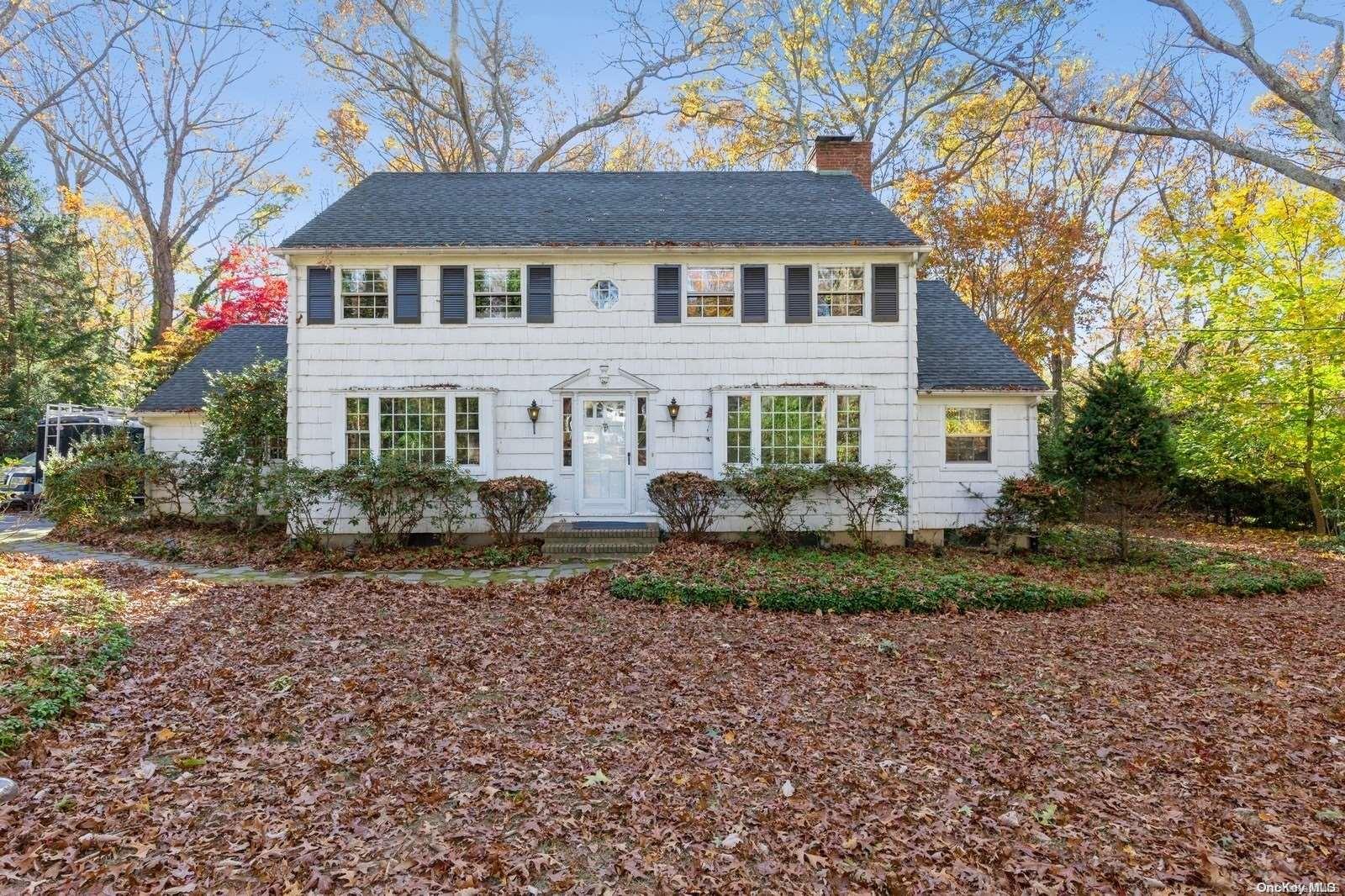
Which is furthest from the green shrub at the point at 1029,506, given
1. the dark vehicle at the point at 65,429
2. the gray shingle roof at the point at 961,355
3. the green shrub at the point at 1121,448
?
the dark vehicle at the point at 65,429

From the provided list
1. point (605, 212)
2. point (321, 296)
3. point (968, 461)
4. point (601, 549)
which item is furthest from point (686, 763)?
point (605, 212)

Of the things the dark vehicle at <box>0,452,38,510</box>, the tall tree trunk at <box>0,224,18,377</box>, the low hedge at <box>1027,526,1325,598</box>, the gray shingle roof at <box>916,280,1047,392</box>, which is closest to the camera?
the low hedge at <box>1027,526,1325,598</box>

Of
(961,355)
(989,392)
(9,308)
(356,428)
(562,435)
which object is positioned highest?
(9,308)

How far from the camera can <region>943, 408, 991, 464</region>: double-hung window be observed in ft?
36.9

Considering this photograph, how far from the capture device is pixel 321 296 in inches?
421

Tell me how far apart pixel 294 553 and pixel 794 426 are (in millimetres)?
7924

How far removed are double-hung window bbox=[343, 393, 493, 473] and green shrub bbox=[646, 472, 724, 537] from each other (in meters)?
2.86

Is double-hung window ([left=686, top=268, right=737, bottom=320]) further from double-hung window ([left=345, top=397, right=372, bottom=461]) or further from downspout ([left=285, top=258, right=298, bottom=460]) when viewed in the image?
downspout ([left=285, top=258, right=298, bottom=460])

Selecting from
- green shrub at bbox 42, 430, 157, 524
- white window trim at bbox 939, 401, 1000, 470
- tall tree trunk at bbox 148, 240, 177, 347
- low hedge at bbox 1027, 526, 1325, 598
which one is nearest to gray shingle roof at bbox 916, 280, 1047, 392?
white window trim at bbox 939, 401, 1000, 470

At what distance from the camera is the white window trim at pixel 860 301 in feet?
35.7

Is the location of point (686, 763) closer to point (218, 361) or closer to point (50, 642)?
point (50, 642)

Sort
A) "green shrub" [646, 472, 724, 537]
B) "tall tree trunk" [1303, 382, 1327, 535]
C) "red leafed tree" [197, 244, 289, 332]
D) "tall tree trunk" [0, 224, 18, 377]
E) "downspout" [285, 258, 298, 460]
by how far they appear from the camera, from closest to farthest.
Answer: "green shrub" [646, 472, 724, 537], "downspout" [285, 258, 298, 460], "tall tree trunk" [1303, 382, 1327, 535], "red leafed tree" [197, 244, 289, 332], "tall tree trunk" [0, 224, 18, 377]

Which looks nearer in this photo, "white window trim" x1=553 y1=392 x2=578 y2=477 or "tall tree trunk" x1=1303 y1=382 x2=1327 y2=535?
"white window trim" x1=553 y1=392 x2=578 y2=477

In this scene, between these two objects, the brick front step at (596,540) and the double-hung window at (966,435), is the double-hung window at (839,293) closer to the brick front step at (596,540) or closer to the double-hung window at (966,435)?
the double-hung window at (966,435)
